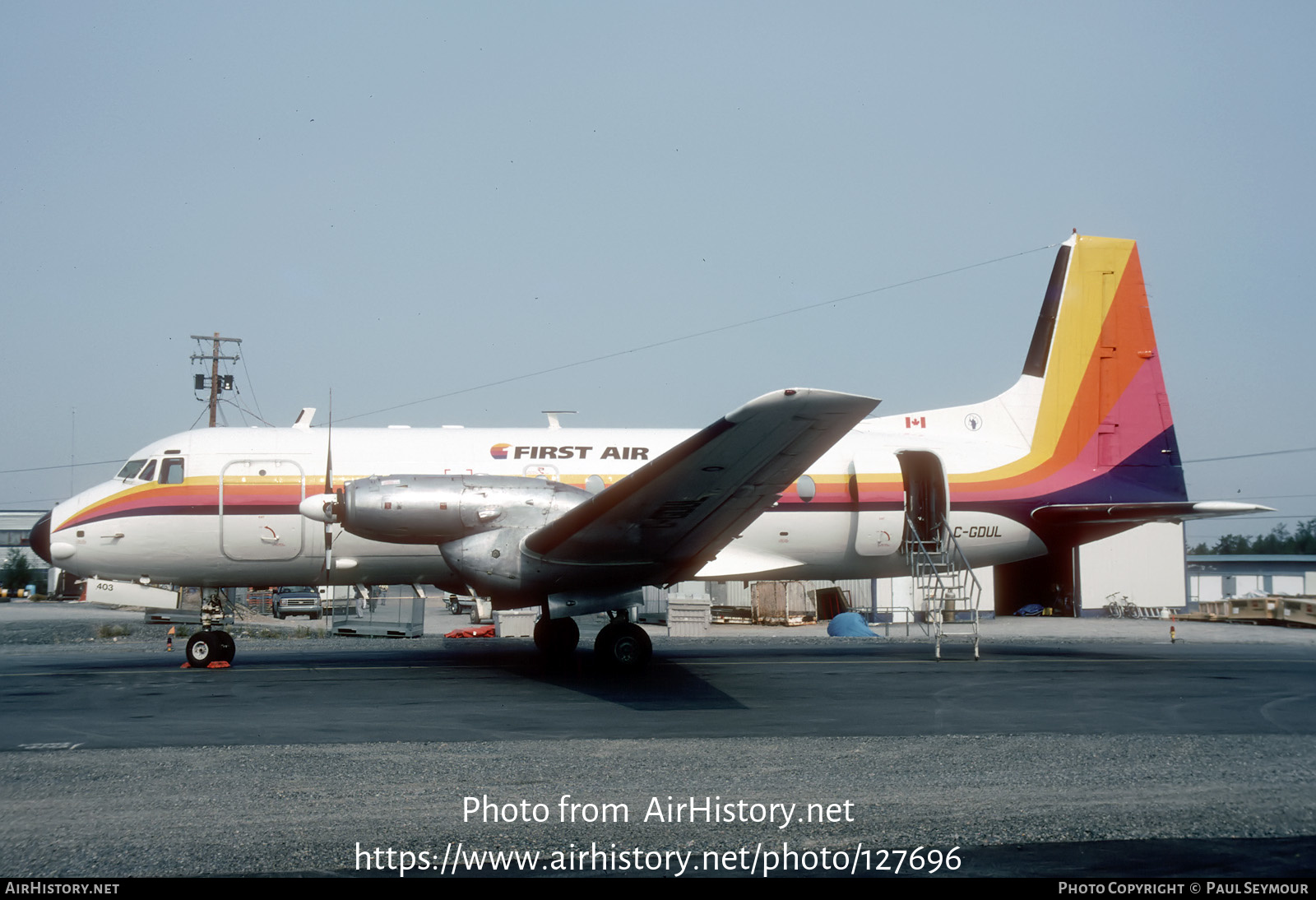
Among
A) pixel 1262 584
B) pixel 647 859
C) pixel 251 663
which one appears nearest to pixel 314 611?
pixel 251 663

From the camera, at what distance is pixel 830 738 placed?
8.12 meters

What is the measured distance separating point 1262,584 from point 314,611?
179 feet

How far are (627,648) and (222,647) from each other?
236 inches

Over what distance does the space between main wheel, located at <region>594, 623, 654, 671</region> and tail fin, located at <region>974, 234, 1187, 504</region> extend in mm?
7224

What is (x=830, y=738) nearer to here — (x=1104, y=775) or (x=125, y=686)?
(x=1104, y=775)

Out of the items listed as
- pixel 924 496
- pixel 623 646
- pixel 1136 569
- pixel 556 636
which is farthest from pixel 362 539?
pixel 1136 569

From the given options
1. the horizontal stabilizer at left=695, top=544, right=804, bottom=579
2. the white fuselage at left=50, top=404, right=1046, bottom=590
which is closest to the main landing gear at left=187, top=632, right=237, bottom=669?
the white fuselage at left=50, top=404, right=1046, bottom=590

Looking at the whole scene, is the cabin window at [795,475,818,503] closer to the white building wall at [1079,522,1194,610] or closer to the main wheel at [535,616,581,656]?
the main wheel at [535,616,581,656]

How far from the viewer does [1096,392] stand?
17281 mm

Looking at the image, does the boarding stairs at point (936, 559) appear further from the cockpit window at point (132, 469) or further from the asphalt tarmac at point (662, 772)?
the cockpit window at point (132, 469)

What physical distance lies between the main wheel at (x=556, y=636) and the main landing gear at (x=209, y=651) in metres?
4.51

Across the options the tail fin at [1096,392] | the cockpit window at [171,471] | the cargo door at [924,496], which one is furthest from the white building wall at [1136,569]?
the cockpit window at [171,471]

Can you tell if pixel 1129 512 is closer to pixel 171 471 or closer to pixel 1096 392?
pixel 1096 392

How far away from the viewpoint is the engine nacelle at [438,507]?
12.3 meters
